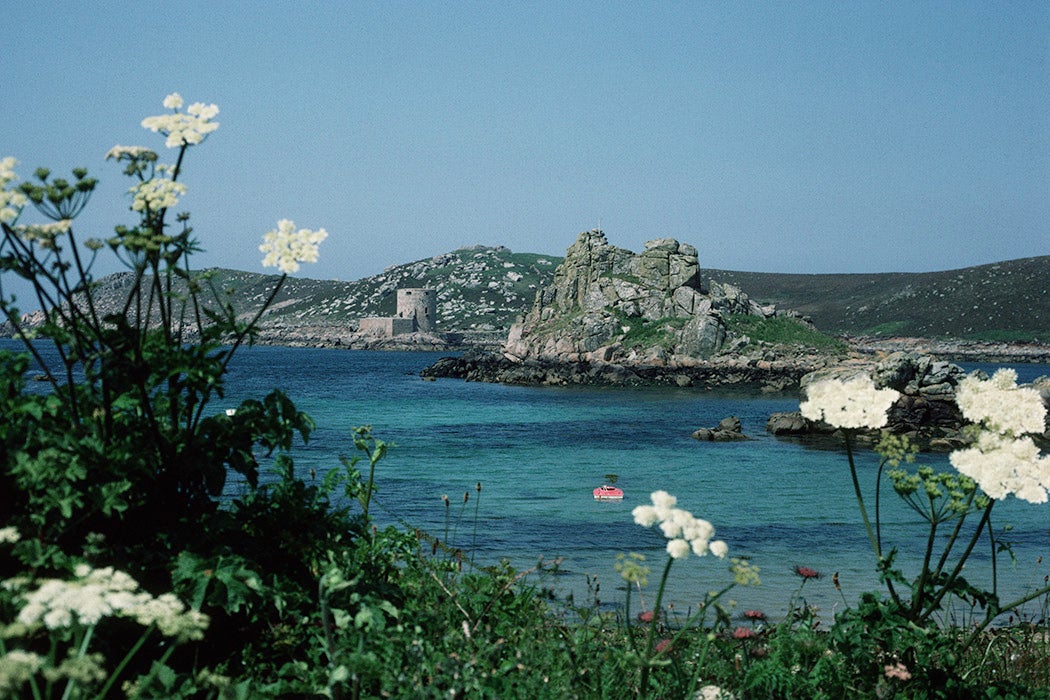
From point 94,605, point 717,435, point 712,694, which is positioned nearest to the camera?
point 94,605

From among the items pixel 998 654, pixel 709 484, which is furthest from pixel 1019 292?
pixel 998 654

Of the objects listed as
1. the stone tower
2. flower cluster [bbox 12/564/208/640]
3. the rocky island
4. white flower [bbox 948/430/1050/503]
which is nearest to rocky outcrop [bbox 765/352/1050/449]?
the rocky island

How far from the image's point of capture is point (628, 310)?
8369cm

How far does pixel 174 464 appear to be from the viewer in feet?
12.5

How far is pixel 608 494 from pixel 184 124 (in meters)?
17.8

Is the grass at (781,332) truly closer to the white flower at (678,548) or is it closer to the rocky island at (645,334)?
the rocky island at (645,334)

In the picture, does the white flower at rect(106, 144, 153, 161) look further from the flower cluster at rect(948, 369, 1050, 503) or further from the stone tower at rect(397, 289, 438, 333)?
the stone tower at rect(397, 289, 438, 333)

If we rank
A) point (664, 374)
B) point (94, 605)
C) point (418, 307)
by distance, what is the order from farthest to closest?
point (418, 307), point (664, 374), point (94, 605)

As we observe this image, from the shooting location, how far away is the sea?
11203mm

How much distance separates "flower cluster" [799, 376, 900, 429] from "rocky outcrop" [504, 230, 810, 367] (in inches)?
2766

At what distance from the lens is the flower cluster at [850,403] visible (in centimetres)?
382

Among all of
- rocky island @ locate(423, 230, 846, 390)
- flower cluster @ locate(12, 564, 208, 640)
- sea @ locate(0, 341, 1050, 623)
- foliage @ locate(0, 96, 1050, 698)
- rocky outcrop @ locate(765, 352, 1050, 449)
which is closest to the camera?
flower cluster @ locate(12, 564, 208, 640)

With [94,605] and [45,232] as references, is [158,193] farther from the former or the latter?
[94,605]

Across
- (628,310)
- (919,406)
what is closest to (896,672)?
(919,406)
